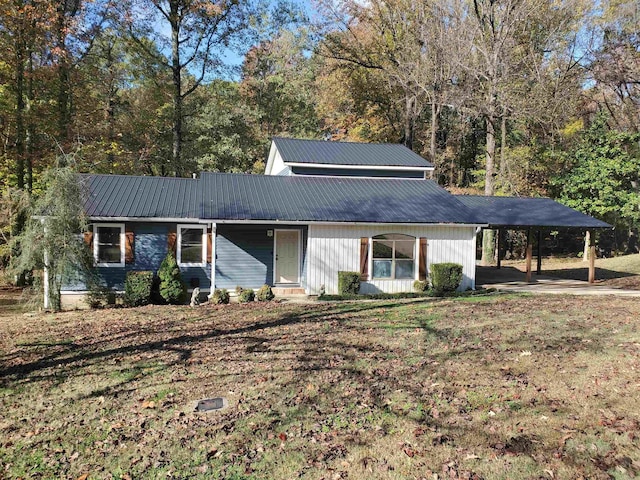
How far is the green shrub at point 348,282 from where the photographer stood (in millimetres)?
14836

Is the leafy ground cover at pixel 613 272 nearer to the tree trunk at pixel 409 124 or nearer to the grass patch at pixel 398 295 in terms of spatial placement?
the grass patch at pixel 398 295

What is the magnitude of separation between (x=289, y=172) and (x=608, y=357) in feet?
46.7

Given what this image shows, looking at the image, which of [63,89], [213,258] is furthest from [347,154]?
[63,89]

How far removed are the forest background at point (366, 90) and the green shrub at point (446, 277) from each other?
502 inches

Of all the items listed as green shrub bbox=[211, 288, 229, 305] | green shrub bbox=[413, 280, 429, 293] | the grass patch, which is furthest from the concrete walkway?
green shrub bbox=[211, 288, 229, 305]

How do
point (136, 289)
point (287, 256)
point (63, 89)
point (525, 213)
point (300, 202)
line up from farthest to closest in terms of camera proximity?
point (63, 89) < point (525, 213) < point (287, 256) < point (300, 202) < point (136, 289)

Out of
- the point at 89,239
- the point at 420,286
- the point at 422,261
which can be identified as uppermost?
the point at 89,239

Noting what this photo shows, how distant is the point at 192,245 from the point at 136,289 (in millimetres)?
2459

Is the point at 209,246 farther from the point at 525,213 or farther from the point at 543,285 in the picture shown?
the point at 525,213

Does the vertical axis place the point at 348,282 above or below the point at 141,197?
below

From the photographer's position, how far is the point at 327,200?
1653 centimetres

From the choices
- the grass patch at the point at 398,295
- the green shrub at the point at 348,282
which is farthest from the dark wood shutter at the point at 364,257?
the grass patch at the point at 398,295

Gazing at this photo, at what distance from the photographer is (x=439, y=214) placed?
1611cm

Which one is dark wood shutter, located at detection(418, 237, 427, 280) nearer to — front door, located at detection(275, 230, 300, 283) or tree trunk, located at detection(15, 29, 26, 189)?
front door, located at detection(275, 230, 300, 283)
